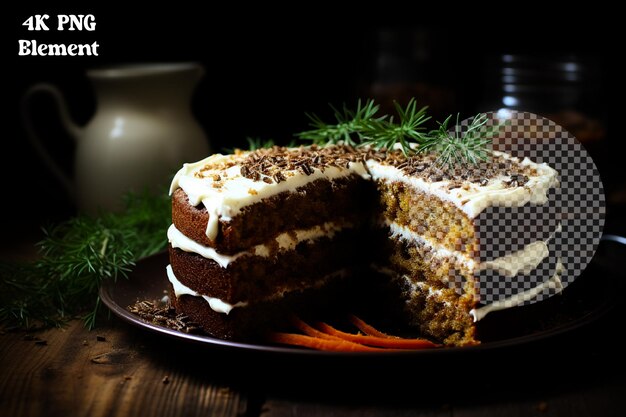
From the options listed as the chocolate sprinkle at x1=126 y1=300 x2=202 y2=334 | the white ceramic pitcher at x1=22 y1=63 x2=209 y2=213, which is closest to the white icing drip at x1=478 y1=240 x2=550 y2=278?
the chocolate sprinkle at x1=126 y1=300 x2=202 y2=334

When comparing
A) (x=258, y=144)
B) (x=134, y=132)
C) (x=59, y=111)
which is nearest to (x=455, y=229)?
(x=258, y=144)

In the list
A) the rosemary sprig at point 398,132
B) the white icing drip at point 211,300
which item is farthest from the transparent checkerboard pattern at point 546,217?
the white icing drip at point 211,300

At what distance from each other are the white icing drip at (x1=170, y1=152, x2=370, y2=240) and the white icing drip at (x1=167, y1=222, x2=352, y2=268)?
101 mm

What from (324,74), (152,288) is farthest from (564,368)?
(324,74)

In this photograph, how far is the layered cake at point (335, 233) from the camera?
3229 millimetres

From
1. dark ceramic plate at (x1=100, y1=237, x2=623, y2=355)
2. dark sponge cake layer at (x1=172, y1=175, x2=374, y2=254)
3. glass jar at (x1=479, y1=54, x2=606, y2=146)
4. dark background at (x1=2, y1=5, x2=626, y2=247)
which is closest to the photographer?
dark ceramic plate at (x1=100, y1=237, x2=623, y2=355)

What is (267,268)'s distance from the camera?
134 inches

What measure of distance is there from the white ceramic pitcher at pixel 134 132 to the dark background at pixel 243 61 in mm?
683

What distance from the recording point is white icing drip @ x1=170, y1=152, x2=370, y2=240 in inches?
126

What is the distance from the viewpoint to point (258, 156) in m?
3.82

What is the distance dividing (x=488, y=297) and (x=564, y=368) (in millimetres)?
391

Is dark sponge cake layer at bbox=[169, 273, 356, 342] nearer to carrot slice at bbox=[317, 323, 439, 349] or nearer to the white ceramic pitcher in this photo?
carrot slice at bbox=[317, 323, 439, 349]

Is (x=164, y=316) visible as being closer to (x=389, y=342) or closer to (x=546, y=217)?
(x=389, y=342)

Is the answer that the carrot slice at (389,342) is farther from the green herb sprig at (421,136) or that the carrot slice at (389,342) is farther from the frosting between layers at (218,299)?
the green herb sprig at (421,136)
